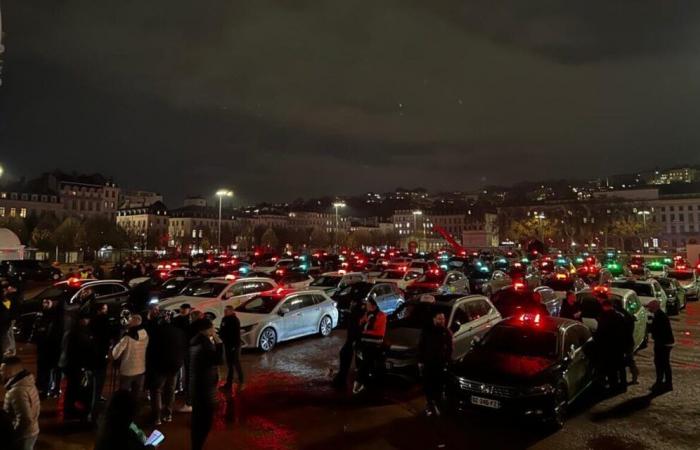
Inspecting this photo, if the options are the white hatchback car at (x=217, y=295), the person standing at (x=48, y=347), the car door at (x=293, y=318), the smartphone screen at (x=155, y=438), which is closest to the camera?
the smartphone screen at (x=155, y=438)

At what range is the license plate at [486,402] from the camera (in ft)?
24.2

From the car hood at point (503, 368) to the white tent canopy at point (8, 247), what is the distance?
39.9 meters

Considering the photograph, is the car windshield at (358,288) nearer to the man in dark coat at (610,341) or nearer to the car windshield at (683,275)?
the man in dark coat at (610,341)

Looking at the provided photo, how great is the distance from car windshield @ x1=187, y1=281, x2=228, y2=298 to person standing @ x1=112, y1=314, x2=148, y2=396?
769cm

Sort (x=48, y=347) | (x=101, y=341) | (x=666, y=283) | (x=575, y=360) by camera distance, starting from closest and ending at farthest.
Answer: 1. (x=101, y=341)
2. (x=575, y=360)
3. (x=48, y=347)
4. (x=666, y=283)

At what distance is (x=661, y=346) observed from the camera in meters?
9.37

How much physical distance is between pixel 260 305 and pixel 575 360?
334 inches

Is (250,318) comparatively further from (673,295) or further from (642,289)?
(673,295)

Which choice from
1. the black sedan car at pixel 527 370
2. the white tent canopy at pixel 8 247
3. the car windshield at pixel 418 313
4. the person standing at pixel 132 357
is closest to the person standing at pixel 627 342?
the black sedan car at pixel 527 370

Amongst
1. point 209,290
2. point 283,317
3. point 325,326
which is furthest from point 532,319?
point 209,290

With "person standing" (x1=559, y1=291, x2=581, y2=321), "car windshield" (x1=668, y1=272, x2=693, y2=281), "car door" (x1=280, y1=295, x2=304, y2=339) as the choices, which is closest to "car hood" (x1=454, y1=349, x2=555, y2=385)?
"person standing" (x1=559, y1=291, x2=581, y2=321)

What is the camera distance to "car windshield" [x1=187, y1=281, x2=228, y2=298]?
49.2 ft

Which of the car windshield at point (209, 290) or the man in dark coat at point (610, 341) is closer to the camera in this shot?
the man in dark coat at point (610, 341)

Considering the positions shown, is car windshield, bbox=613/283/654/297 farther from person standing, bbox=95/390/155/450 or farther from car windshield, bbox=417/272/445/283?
person standing, bbox=95/390/155/450
